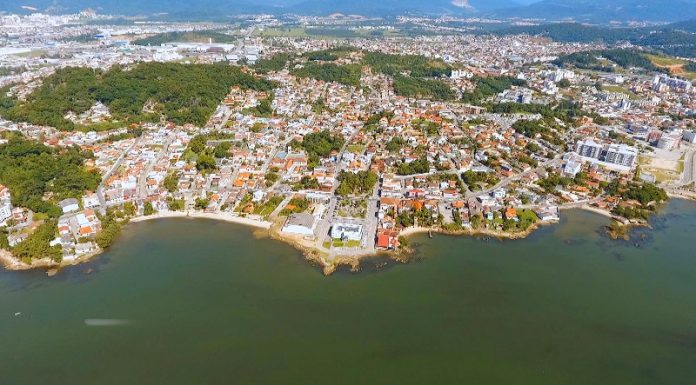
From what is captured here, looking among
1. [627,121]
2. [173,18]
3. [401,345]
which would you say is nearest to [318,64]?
[627,121]

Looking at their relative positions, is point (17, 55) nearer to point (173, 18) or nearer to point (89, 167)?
point (89, 167)

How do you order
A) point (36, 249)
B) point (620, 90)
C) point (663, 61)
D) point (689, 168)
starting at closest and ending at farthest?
point (36, 249), point (689, 168), point (620, 90), point (663, 61)

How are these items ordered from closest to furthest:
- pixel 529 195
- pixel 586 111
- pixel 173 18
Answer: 1. pixel 529 195
2. pixel 586 111
3. pixel 173 18

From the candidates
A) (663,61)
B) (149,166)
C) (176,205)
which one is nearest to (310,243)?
(176,205)

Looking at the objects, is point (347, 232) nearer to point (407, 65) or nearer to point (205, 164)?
point (205, 164)

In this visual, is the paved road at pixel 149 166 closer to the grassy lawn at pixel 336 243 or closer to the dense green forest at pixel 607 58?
Answer: the grassy lawn at pixel 336 243

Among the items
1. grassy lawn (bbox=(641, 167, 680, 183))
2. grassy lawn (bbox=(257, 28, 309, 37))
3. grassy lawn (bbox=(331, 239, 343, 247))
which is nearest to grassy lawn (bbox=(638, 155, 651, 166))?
grassy lawn (bbox=(641, 167, 680, 183))
